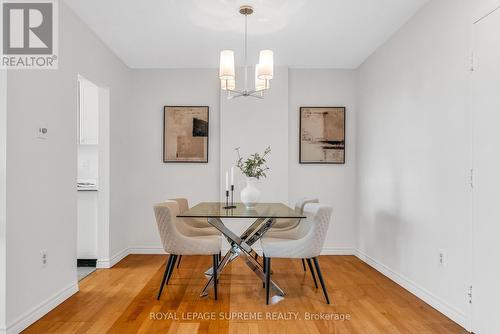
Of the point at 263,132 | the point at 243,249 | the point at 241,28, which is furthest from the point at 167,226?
the point at 263,132

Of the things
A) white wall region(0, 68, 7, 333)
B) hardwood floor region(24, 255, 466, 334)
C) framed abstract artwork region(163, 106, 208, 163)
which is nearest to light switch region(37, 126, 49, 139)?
white wall region(0, 68, 7, 333)

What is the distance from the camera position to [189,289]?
136 inches

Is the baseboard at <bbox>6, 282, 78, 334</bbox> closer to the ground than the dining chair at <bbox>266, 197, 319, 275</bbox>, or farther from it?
closer to the ground

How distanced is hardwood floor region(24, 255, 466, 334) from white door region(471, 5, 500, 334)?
13.7 inches

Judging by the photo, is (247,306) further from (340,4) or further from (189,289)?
(340,4)

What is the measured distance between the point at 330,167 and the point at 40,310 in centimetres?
373

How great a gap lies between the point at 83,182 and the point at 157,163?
979mm

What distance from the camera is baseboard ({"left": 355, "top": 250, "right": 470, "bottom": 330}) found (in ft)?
8.75

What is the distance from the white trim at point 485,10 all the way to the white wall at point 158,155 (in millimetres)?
3295

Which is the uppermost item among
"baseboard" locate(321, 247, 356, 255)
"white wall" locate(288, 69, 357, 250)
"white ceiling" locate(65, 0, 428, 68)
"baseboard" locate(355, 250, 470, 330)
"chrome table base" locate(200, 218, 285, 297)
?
"white ceiling" locate(65, 0, 428, 68)

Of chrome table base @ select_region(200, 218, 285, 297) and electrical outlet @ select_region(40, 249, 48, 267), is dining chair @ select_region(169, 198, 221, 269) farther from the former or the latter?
electrical outlet @ select_region(40, 249, 48, 267)

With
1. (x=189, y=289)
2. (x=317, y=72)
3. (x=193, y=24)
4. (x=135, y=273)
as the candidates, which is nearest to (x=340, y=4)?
(x=193, y=24)

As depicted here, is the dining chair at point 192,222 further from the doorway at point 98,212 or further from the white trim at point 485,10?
the white trim at point 485,10

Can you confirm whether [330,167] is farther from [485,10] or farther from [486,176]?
[485,10]
